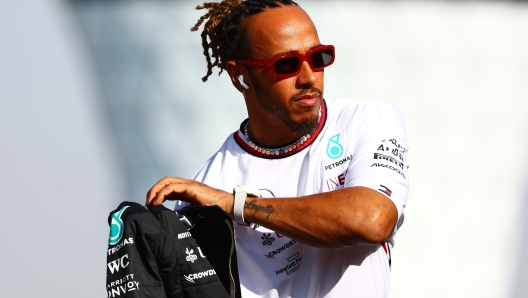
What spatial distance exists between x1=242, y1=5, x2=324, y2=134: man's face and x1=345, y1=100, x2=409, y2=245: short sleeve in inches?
6.9

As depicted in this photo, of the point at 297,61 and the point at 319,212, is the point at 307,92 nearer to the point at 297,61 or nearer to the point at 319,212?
the point at 297,61

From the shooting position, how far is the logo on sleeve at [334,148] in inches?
95.9

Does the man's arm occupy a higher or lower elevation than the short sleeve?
lower

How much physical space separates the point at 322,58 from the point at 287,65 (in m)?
0.13

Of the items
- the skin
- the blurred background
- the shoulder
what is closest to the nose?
the skin

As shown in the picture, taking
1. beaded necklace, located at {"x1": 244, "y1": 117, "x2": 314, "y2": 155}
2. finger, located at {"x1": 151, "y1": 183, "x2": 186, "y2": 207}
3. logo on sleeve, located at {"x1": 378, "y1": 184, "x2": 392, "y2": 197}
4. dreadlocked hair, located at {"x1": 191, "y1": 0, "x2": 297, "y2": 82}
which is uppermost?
dreadlocked hair, located at {"x1": 191, "y1": 0, "x2": 297, "y2": 82}

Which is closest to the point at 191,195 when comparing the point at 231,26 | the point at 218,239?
the point at 218,239

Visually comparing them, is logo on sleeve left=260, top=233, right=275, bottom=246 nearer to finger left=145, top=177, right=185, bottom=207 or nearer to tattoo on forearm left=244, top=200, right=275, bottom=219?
tattoo on forearm left=244, top=200, right=275, bottom=219

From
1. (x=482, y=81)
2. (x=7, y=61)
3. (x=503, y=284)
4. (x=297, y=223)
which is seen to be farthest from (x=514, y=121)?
(x=7, y=61)

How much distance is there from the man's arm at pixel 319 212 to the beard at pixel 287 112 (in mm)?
391

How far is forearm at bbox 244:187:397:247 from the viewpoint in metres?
2.08

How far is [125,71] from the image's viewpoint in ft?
13.6

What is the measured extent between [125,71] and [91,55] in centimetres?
21

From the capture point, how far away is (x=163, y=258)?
2.06m
